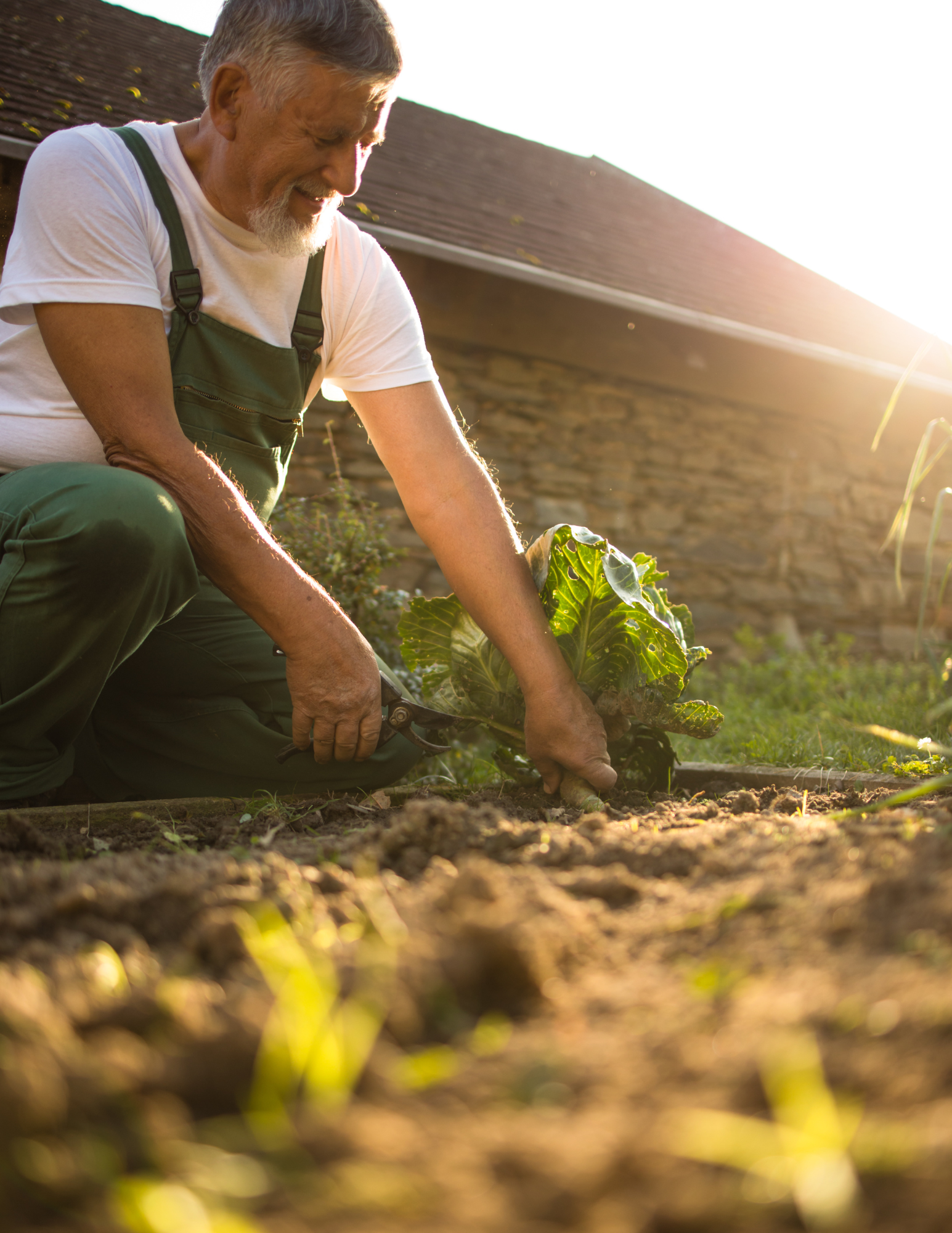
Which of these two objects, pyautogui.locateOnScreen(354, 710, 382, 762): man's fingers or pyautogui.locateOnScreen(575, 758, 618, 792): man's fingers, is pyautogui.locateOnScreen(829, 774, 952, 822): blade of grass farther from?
pyautogui.locateOnScreen(354, 710, 382, 762): man's fingers

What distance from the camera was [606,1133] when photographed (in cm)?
53

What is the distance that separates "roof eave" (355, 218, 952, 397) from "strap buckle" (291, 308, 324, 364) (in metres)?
2.84

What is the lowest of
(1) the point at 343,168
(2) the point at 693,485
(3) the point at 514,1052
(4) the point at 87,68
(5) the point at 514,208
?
(3) the point at 514,1052

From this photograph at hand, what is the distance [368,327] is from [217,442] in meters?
0.56

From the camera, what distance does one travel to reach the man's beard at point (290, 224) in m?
2.32

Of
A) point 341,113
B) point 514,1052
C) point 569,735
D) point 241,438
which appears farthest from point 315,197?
point 514,1052

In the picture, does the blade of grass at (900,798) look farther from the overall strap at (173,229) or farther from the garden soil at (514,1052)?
the overall strap at (173,229)

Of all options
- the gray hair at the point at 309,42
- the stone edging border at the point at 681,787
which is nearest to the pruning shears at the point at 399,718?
the stone edging border at the point at 681,787

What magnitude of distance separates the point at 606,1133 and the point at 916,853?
0.74m

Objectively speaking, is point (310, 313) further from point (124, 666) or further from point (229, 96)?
point (124, 666)

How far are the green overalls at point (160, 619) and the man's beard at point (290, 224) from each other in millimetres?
142

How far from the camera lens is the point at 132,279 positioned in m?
2.13

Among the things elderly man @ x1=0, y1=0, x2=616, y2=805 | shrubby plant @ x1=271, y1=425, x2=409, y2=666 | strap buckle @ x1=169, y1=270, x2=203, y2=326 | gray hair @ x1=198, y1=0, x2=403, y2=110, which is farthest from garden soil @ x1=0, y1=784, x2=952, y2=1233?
shrubby plant @ x1=271, y1=425, x2=409, y2=666

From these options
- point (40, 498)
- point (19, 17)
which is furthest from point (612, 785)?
point (19, 17)
